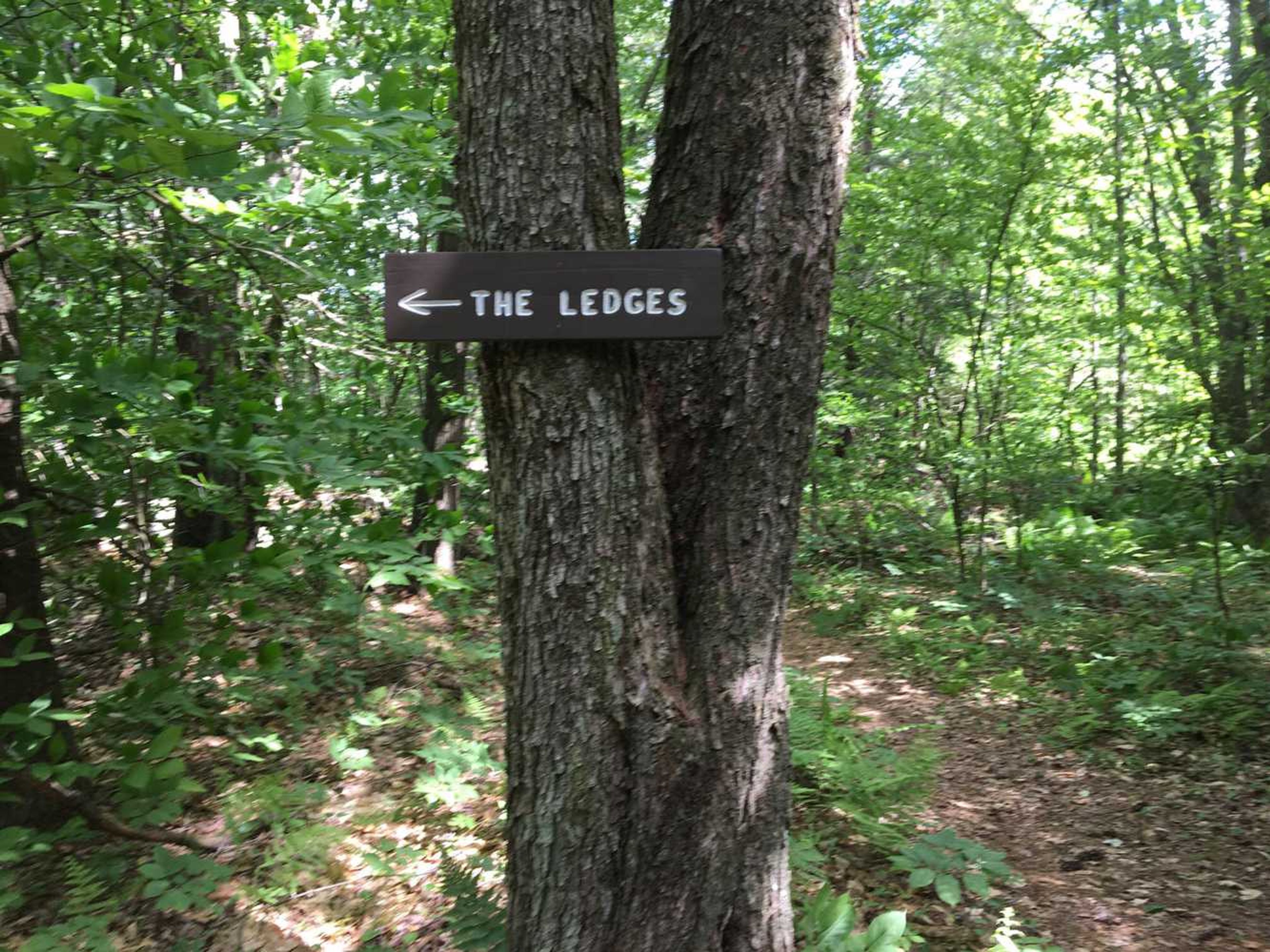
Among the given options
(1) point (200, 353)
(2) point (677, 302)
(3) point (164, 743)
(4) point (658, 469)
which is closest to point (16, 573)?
(3) point (164, 743)

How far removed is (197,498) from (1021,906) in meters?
3.81

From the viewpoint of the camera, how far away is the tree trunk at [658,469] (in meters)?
1.72

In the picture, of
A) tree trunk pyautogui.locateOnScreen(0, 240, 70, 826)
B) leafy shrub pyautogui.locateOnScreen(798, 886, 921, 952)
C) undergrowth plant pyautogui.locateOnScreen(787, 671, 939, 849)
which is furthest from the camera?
undergrowth plant pyautogui.locateOnScreen(787, 671, 939, 849)

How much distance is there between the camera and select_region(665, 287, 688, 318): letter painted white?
171 centimetres

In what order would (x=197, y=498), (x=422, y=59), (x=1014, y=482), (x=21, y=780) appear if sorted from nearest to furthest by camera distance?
(x=21, y=780)
(x=197, y=498)
(x=422, y=59)
(x=1014, y=482)

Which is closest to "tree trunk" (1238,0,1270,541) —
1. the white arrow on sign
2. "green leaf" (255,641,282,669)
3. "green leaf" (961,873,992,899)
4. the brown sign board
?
"green leaf" (961,873,992,899)

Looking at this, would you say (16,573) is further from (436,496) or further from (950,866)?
(950,866)

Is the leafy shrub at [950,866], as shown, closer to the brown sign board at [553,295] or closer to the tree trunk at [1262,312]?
the brown sign board at [553,295]

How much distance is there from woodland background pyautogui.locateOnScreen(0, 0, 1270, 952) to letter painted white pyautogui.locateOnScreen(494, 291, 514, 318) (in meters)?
0.88

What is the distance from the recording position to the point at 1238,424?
5.39m

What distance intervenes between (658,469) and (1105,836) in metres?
3.66

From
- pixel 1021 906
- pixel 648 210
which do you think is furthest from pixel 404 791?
pixel 648 210

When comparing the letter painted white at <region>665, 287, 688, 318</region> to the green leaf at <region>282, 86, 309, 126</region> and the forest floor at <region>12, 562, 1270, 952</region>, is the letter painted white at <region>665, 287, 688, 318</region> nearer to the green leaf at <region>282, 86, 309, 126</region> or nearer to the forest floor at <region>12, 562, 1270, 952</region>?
the green leaf at <region>282, 86, 309, 126</region>

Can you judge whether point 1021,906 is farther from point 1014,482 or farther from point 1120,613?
point 1014,482
